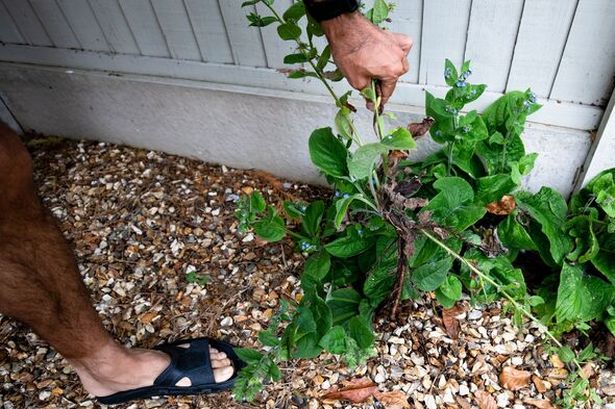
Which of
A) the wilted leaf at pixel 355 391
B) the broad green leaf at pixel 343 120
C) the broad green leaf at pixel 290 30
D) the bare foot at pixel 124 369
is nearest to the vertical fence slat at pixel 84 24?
the broad green leaf at pixel 290 30

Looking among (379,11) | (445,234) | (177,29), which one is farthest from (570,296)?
(177,29)

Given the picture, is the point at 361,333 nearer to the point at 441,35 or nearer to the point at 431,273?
the point at 431,273

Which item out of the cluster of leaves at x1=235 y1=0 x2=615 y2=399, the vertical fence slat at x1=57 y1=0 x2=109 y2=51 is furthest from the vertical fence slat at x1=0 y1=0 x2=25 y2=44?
the cluster of leaves at x1=235 y1=0 x2=615 y2=399

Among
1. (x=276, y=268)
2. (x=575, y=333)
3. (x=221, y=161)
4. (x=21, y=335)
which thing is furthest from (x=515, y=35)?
(x=21, y=335)

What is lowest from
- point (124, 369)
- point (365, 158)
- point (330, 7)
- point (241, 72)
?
point (124, 369)

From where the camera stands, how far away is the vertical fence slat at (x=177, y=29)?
2.07 metres

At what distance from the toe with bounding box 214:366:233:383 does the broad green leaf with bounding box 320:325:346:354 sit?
19.6 inches

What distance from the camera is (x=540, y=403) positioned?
5.56ft

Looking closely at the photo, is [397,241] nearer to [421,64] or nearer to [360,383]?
[360,383]

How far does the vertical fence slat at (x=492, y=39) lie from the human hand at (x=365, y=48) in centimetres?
59

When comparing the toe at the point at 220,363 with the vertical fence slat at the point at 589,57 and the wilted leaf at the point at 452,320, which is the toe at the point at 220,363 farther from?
the vertical fence slat at the point at 589,57

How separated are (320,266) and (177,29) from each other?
1120 mm

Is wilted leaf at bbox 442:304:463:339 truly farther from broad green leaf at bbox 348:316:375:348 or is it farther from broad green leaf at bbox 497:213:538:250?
broad green leaf at bbox 348:316:375:348

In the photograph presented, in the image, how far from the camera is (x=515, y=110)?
1.65m
